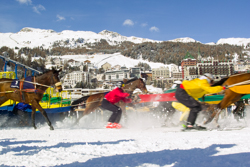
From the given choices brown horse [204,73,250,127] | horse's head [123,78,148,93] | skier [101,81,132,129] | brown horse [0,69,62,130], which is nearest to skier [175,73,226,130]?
brown horse [204,73,250,127]

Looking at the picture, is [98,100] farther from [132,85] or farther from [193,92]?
[193,92]

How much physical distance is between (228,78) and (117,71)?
562 feet

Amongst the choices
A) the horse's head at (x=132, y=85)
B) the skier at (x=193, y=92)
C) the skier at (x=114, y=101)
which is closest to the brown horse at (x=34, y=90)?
the skier at (x=114, y=101)

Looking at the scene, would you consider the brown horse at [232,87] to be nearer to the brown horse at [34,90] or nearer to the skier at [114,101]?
the skier at [114,101]

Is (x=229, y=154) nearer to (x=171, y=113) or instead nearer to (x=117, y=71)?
(x=171, y=113)

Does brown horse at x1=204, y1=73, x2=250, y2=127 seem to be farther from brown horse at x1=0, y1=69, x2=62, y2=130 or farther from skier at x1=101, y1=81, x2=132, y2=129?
brown horse at x1=0, y1=69, x2=62, y2=130

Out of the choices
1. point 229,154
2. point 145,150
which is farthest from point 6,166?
point 229,154

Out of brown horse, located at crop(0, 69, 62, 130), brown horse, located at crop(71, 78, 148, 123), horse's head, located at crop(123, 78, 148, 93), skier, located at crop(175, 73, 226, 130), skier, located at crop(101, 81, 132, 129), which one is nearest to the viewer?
skier, located at crop(175, 73, 226, 130)

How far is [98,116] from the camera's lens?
12.6 meters

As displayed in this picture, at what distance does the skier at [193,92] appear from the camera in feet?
22.7

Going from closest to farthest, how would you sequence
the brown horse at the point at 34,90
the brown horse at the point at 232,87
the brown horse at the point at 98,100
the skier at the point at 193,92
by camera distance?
the skier at the point at 193,92, the brown horse at the point at 232,87, the brown horse at the point at 34,90, the brown horse at the point at 98,100

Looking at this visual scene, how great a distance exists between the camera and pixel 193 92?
7113 millimetres

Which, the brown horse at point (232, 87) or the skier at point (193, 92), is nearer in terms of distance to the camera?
the skier at point (193, 92)

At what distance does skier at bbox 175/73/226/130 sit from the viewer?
273 inches
